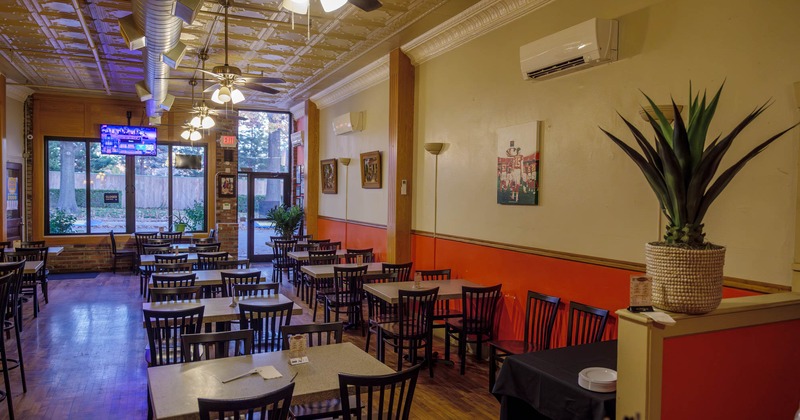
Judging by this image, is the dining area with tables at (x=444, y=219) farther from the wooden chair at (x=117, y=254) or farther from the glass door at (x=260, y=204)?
the glass door at (x=260, y=204)

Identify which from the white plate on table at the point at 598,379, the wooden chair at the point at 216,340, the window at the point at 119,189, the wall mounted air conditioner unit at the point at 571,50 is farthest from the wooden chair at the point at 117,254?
the white plate on table at the point at 598,379

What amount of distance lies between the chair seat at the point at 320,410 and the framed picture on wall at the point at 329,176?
7388mm

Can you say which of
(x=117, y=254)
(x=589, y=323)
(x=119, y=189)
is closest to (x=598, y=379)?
(x=589, y=323)

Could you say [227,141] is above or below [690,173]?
above

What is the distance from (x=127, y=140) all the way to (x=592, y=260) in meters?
10.3

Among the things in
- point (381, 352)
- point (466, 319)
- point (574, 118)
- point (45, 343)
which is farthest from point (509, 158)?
point (45, 343)

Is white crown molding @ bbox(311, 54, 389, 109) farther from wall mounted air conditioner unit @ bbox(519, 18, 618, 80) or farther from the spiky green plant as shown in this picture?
the spiky green plant

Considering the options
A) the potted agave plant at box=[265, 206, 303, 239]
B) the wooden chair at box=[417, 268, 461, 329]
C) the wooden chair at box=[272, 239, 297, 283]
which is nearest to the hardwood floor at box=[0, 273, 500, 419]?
the wooden chair at box=[417, 268, 461, 329]

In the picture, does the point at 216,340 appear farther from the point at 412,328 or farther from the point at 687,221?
the point at 687,221

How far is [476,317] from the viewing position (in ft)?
17.0

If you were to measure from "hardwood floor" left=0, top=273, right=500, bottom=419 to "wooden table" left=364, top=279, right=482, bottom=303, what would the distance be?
746 mm

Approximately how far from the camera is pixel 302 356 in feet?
10.4

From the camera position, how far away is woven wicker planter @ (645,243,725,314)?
232 cm

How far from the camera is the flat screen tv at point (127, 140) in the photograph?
36.8ft
